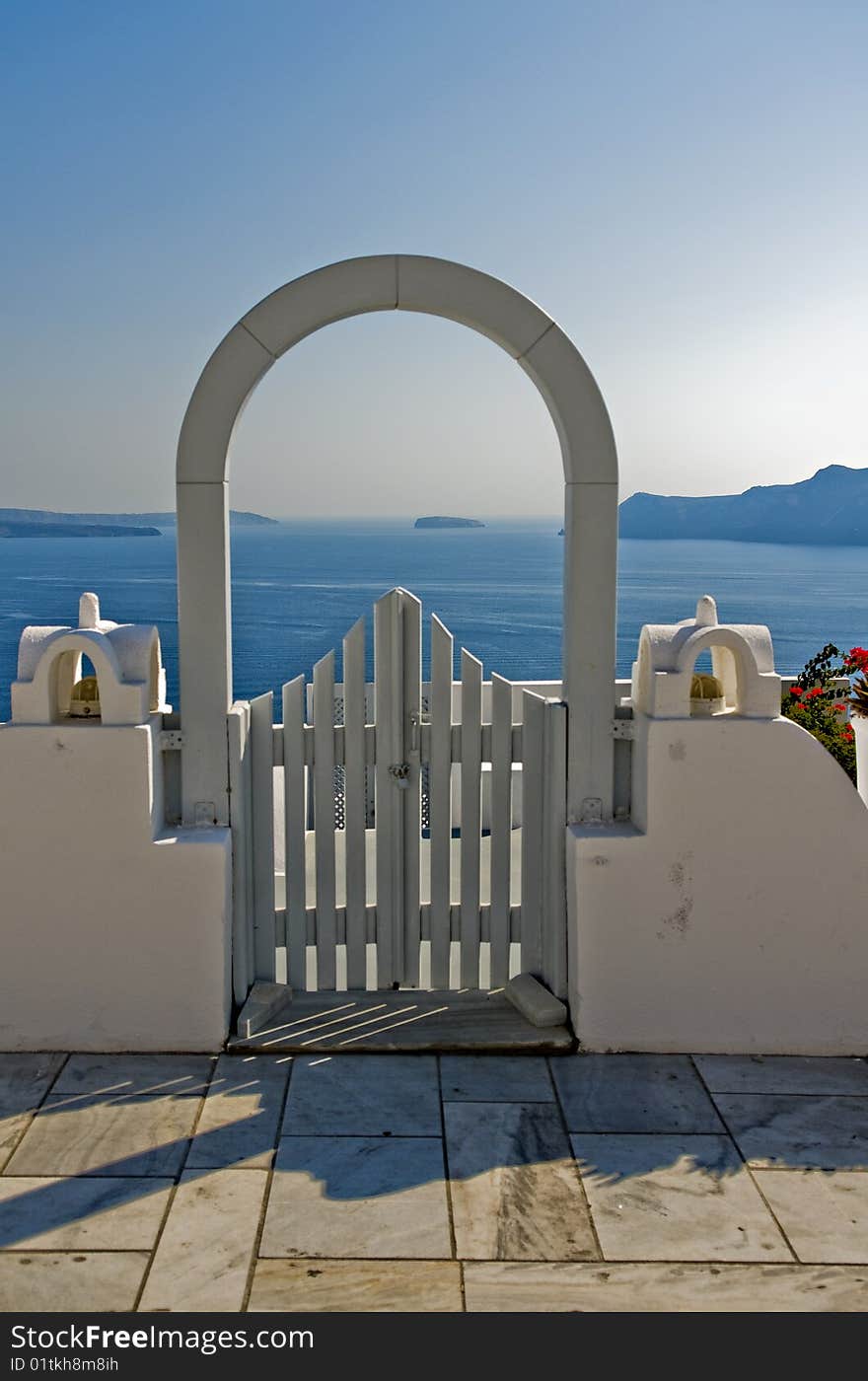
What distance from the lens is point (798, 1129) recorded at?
13.8ft

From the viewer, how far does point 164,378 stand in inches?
2603

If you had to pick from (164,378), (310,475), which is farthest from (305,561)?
(164,378)

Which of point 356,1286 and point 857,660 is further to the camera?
point 857,660

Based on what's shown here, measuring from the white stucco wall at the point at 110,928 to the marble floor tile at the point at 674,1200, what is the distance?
5.29 ft

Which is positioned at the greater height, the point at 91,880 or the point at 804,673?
the point at 804,673

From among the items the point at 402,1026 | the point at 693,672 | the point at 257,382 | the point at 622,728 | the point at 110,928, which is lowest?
the point at 402,1026

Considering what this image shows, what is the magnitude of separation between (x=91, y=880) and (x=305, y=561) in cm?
10603

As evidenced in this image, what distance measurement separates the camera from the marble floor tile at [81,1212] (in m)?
3.49

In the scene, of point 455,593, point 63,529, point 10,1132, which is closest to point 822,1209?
point 10,1132

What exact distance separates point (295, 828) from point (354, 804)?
267mm

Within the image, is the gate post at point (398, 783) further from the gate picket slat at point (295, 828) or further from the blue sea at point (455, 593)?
the blue sea at point (455, 593)

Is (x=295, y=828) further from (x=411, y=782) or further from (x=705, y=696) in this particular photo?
(x=705, y=696)

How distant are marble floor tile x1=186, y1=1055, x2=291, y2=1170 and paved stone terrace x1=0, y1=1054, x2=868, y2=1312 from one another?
1cm
